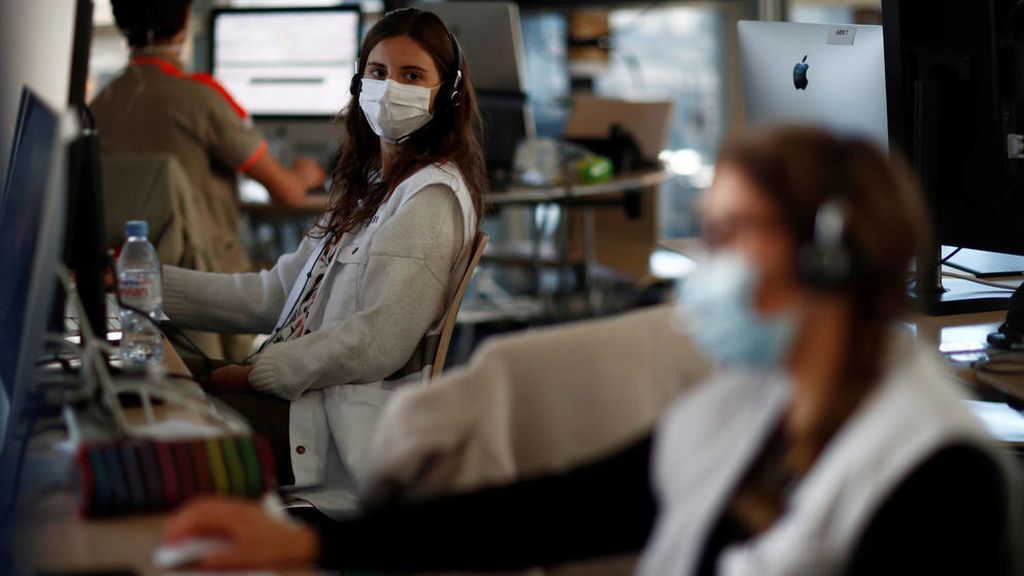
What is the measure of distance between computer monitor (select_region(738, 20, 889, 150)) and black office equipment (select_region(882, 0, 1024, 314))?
0.06m

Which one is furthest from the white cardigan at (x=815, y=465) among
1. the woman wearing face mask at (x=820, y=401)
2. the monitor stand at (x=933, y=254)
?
the monitor stand at (x=933, y=254)

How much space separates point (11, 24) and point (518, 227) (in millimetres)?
4015

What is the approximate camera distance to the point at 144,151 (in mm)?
3381

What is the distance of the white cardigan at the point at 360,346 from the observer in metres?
2.05

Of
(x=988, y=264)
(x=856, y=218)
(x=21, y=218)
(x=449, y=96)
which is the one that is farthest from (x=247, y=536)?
(x=988, y=264)

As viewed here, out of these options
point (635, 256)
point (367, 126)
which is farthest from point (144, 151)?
point (635, 256)

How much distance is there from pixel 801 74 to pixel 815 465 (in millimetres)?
1623

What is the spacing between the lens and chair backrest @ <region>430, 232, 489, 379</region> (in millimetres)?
2057

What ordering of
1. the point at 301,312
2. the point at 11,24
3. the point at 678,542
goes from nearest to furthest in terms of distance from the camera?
the point at 678,542, the point at 301,312, the point at 11,24

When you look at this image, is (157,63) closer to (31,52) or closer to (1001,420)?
(31,52)

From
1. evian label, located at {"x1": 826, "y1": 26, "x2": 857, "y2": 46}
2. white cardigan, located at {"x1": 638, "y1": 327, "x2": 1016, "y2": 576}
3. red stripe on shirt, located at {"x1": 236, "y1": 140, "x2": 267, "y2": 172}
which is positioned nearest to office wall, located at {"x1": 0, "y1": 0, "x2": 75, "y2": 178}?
red stripe on shirt, located at {"x1": 236, "y1": 140, "x2": 267, "y2": 172}

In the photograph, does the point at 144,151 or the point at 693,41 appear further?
the point at 693,41

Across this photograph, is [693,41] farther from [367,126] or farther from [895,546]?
[895,546]

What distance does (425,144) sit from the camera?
2277 mm
